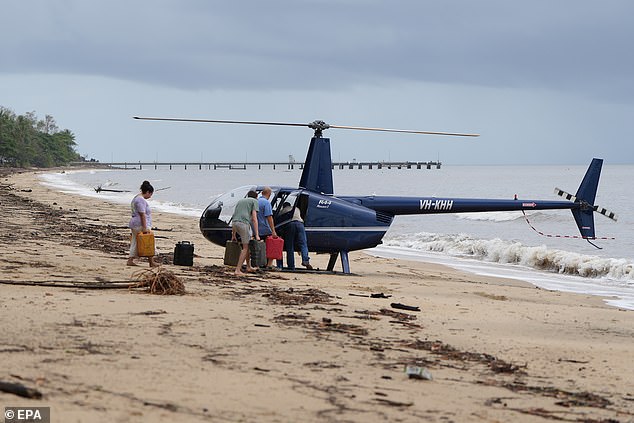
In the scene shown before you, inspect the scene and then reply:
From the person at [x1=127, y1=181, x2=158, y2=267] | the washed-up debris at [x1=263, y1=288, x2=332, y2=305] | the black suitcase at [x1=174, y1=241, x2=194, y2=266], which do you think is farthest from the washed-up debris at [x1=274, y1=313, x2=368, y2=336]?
the black suitcase at [x1=174, y1=241, x2=194, y2=266]

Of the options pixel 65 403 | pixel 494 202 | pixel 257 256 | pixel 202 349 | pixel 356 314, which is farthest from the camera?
pixel 494 202

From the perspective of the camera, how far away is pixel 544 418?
6.21 metres

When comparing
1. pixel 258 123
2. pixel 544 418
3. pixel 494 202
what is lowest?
pixel 544 418

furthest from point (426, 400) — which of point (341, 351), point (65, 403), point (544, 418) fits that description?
point (65, 403)

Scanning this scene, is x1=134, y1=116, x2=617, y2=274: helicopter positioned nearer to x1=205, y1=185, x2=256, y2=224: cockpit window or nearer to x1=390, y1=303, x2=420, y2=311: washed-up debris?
x1=205, y1=185, x2=256, y2=224: cockpit window

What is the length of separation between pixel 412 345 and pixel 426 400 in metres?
2.14

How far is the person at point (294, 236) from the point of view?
16281 millimetres

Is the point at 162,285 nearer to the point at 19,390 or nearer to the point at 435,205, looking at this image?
the point at 19,390

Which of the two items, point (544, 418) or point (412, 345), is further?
point (412, 345)

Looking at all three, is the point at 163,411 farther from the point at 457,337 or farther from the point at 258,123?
the point at 258,123

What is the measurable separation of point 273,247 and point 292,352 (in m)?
7.80

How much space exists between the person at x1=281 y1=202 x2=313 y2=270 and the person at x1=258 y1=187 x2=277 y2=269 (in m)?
0.57

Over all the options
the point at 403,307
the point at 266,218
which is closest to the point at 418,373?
the point at 403,307

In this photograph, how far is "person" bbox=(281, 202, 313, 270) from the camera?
Answer: 16.3m
